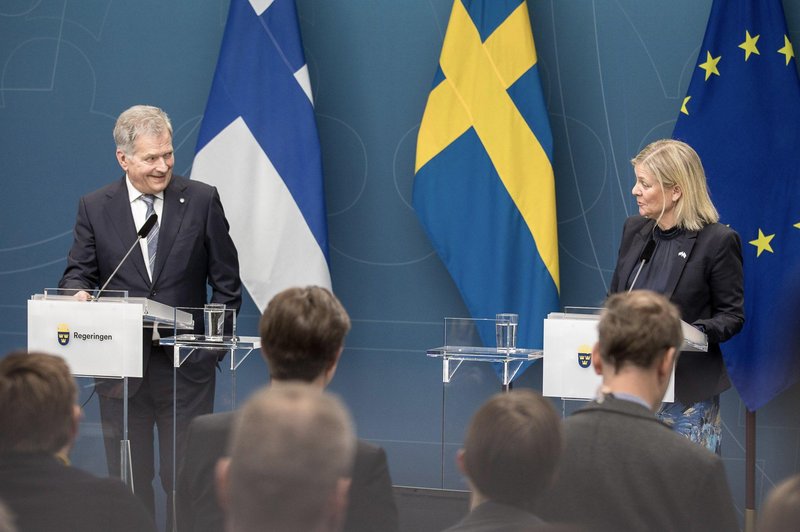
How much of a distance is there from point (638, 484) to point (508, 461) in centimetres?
39

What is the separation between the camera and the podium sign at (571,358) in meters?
3.57

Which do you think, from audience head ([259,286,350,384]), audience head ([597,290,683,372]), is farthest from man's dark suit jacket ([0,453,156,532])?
audience head ([597,290,683,372])

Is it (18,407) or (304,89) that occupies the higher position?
(304,89)

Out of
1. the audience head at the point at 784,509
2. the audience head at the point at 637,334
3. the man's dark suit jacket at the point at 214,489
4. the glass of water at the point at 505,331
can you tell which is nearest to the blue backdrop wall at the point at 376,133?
the glass of water at the point at 505,331

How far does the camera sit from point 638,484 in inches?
82.7

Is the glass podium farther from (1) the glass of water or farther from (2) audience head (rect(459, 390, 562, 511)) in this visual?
(2) audience head (rect(459, 390, 562, 511))

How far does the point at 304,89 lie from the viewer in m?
5.43

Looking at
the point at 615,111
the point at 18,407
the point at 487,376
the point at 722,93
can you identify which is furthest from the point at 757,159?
the point at 18,407

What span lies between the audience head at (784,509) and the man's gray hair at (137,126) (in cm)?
315

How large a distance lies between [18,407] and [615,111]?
4.00 m

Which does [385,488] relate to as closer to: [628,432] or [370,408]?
[628,432]

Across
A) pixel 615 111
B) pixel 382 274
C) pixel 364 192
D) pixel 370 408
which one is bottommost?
pixel 370 408

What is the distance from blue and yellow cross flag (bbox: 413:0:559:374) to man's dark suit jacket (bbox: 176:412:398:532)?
301cm

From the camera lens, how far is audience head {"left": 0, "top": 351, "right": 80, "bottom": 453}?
6.61 ft
